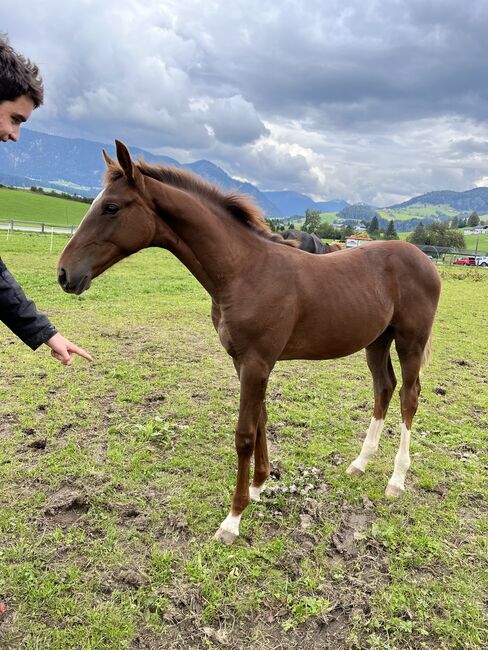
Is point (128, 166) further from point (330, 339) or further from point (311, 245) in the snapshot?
point (311, 245)

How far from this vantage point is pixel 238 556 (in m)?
2.70

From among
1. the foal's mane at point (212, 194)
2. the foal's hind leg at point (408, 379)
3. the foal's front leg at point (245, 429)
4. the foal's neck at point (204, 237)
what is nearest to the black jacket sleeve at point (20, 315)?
the foal's neck at point (204, 237)

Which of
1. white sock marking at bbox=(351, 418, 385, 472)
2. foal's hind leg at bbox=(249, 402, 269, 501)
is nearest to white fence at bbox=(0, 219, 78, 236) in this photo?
foal's hind leg at bbox=(249, 402, 269, 501)

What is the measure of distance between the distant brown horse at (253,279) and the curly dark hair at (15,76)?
0.52m

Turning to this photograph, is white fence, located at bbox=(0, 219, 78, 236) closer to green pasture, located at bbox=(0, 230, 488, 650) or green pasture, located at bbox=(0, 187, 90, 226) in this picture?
green pasture, located at bbox=(0, 187, 90, 226)

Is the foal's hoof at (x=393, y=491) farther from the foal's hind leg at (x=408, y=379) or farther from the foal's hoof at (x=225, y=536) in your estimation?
the foal's hoof at (x=225, y=536)

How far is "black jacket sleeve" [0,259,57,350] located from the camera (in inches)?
77.7

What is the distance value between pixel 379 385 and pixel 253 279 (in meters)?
1.96

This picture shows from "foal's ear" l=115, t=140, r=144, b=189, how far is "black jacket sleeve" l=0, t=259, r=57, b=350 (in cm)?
88

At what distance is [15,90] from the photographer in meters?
1.67

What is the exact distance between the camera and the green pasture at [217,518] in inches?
88.1

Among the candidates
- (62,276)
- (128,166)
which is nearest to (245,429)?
(62,276)

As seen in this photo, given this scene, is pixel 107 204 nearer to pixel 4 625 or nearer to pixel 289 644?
pixel 4 625

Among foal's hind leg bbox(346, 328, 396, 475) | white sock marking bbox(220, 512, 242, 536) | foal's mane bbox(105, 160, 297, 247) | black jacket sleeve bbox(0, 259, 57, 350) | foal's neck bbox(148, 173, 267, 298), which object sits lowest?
white sock marking bbox(220, 512, 242, 536)
